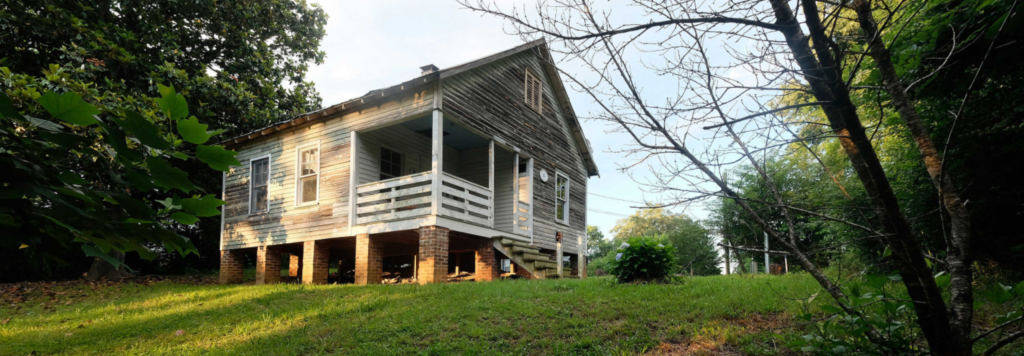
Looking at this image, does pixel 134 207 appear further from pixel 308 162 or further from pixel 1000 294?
pixel 308 162

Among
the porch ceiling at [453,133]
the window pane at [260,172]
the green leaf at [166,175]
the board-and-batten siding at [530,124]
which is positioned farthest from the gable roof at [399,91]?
the green leaf at [166,175]

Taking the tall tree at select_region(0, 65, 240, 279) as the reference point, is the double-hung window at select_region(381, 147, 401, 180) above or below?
above

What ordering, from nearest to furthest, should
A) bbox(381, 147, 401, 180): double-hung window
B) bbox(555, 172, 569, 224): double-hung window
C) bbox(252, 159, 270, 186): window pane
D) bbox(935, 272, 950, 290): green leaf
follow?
bbox(935, 272, 950, 290): green leaf < bbox(381, 147, 401, 180): double-hung window < bbox(252, 159, 270, 186): window pane < bbox(555, 172, 569, 224): double-hung window

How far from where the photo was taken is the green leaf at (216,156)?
1.49m

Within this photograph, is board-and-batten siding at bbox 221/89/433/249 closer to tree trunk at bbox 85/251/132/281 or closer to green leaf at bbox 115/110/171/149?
tree trunk at bbox 85/251/132/281

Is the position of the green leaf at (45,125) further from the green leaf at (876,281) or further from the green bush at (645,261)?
the green bush at (645,261)

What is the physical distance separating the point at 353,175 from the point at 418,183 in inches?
67.8

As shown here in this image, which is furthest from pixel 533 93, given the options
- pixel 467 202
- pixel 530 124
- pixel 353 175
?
pixel 353 175

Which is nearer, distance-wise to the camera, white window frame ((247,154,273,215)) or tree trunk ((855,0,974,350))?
tree trunk ((855,0,974,350))

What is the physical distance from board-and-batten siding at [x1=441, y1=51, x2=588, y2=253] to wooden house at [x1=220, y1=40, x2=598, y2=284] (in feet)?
0.17

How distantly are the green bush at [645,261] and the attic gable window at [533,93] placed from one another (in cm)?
751

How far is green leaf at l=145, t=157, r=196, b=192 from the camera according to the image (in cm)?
150

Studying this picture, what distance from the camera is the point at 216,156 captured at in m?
1.54

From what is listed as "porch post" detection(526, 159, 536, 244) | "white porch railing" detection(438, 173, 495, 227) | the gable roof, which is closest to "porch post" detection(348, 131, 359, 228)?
the gable roof
